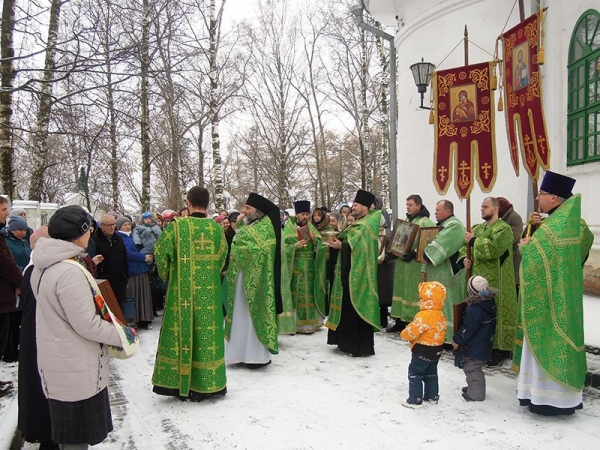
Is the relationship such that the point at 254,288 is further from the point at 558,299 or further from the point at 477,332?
the point at 558,299

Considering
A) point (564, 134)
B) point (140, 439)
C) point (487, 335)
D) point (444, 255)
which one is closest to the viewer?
point (140, 439)

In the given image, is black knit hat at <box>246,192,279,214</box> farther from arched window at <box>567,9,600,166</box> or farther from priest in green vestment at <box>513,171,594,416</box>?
arched window at <box>567,9,600,166</box>

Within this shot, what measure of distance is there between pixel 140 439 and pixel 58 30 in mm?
9592

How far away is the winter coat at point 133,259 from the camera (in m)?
8.14

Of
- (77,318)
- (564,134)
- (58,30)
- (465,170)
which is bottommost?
(77,318)

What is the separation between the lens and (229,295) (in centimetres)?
604

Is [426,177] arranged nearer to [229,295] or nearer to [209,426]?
[229,295]

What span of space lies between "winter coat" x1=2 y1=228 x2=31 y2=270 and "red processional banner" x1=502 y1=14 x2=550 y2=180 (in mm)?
5919

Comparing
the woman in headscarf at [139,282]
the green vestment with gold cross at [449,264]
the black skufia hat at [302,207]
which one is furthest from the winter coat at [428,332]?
the woman in headscarf at [139,282]

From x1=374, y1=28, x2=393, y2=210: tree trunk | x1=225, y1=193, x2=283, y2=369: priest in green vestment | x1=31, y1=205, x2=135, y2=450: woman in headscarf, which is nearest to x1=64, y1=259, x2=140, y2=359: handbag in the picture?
x1=31, y1=205, x2=135, y2=450: woman in headscarf

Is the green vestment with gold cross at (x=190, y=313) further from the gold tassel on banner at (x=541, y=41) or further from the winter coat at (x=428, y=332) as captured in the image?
the gold tassel on banner at (x=541, y=41)

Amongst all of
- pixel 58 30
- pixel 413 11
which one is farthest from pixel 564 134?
pixel 58 30

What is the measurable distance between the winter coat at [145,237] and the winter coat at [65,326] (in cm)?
550

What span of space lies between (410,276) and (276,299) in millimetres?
2392
